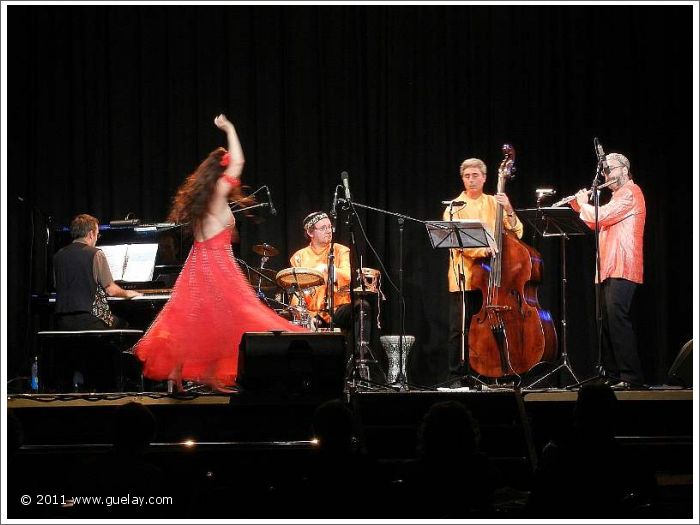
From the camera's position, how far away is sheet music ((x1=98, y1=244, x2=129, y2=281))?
739cm

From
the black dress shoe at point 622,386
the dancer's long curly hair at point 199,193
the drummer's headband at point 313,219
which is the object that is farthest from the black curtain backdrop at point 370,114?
the dancer's long curly hair at point 199,193

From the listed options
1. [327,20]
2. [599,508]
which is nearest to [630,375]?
[599,508]

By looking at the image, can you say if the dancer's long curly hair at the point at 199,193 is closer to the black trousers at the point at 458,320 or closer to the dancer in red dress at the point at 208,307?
the dancer in red dress at the point at 208,307

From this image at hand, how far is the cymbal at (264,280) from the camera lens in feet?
25.5

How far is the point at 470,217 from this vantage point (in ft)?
25.2

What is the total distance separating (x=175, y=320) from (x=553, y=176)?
4.67 meters

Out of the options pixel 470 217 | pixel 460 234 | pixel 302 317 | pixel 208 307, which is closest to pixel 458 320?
pixel 470 217

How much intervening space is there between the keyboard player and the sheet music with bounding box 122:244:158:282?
20.7 inches

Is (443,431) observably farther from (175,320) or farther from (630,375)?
(630,375)

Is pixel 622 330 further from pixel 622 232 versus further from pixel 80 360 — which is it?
pixel 80 360

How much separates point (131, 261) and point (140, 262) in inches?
3.5

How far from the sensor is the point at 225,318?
5.95 metres

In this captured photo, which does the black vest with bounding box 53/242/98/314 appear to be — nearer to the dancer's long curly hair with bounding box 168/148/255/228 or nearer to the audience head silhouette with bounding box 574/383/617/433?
the dancer's long curly hair with bounding box 168/148/255/228

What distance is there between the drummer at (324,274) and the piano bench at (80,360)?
190 cm
